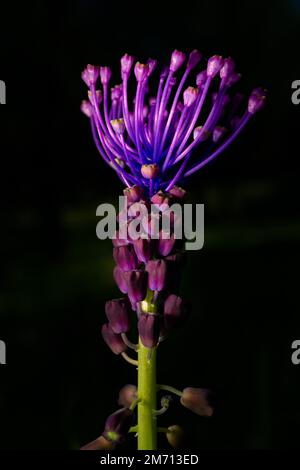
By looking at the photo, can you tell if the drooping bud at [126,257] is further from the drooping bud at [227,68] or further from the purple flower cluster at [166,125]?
the drooping bud at [227,68]

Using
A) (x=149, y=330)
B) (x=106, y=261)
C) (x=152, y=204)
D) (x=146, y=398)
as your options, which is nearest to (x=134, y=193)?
(x=152, y=204)

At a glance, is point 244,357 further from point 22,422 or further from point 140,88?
point 140,88

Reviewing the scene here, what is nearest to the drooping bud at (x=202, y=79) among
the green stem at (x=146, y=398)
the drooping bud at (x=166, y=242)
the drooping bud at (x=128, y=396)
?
the drooping bud at (x=166, y=242)

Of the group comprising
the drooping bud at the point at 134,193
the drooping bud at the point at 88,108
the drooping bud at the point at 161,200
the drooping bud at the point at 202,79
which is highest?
the drooping bud at the point at 202,79

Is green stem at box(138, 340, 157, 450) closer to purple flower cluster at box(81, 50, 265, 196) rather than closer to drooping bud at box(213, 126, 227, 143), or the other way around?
purple flower cluster at box(81, 50, 265, 196)

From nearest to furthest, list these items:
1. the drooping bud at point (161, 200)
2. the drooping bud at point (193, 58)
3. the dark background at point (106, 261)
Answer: the drooping bud at point (161, 200) < the drooping bud at point (193, 58) < the dark background at point (106, 261)

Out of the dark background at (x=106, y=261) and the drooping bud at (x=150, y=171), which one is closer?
the drooping bud at (x=150, y=171)

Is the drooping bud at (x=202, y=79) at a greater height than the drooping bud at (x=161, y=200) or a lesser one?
greater

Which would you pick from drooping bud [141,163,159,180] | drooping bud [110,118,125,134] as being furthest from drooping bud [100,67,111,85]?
drooping bud [141,163,159,180]
